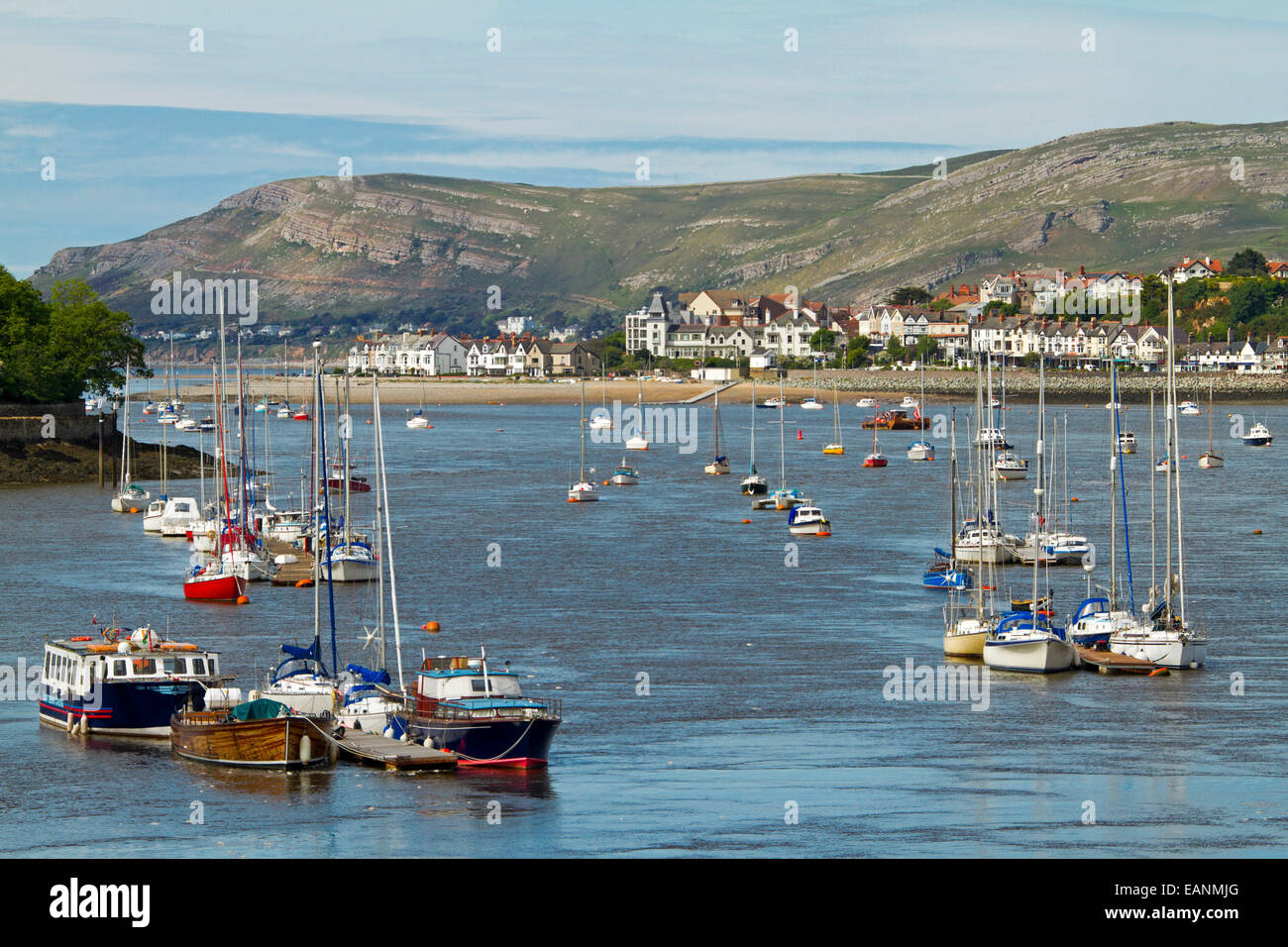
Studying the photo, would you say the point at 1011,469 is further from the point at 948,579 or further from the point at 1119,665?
the point at 1119,665

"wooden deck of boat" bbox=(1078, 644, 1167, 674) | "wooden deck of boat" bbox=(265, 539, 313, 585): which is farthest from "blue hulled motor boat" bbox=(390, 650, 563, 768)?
"wooden deck of boat" bbox=(265, 539, 313, 585)

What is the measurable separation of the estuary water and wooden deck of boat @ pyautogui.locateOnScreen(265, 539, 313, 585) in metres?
1.07

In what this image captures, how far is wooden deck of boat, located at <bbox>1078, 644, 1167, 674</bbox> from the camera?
45.1 metres

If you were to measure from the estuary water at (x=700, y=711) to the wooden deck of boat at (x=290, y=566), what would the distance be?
1.07 m

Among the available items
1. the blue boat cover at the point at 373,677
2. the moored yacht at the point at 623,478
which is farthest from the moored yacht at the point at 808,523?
the blue boat cover at the point at 373,677

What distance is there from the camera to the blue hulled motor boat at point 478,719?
3300cm

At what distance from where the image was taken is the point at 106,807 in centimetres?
3059

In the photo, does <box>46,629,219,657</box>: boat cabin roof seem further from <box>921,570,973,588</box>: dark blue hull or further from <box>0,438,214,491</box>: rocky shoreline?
<box>0,438,214,491</box>: rocky shoreline

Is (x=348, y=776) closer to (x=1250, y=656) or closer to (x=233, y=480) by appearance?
(x=1250, y=656)

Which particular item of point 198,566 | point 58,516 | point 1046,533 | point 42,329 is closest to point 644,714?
point 198,566

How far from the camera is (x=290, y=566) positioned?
6397cm

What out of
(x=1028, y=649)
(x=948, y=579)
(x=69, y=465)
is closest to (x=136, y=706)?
(x=1028, y=649)

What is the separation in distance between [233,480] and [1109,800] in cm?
7477

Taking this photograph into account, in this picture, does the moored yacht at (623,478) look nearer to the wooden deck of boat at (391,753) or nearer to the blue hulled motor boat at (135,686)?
the blue hulled motor boat at (135,686)
